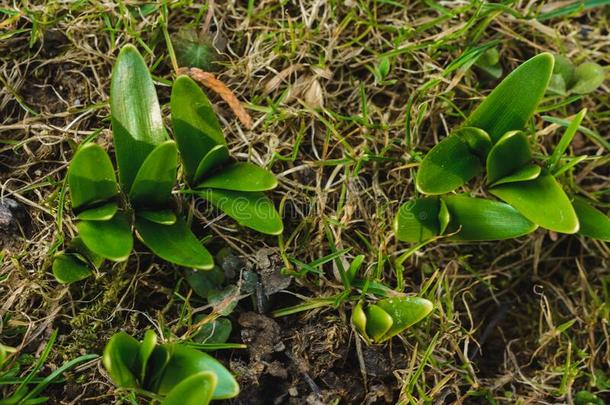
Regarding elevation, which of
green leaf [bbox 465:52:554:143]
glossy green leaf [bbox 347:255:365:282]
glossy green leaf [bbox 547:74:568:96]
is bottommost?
glossy green leaf [bbox 347:255:365:282]

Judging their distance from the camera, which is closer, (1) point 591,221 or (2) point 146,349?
(2) point 146,349

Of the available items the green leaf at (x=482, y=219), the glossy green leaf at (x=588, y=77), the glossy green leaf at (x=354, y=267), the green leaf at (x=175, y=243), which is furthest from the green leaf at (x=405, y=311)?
the glossy green leaf at (x=588, y=77)

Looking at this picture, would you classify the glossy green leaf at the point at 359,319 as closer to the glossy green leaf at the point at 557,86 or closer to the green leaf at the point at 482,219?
the green leaf at the point at 482,219

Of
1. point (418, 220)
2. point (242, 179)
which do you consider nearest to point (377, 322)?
point (418, 220)

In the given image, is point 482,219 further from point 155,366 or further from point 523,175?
point 155,366

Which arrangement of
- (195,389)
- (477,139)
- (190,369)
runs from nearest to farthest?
(195,389)
(190,369)
(477,139)

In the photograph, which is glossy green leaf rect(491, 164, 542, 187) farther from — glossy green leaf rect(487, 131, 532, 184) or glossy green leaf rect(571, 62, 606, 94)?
glossy green leaf rect(571, 62, 606, 94)

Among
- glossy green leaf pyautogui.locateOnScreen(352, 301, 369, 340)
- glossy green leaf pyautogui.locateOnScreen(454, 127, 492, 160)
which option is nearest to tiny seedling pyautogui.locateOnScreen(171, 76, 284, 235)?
glossy green leaf pyautogui.locateOnScreen(352, 301, 369, 340)
